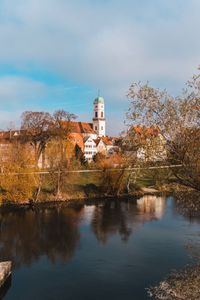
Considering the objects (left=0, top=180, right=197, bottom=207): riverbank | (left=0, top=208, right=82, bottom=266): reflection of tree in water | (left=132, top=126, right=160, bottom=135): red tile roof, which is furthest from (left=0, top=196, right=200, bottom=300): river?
(left=132, top=126, right=160, bottom=135): red tile roof

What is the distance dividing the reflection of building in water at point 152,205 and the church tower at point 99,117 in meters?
58.6

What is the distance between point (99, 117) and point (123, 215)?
73754 millimetres

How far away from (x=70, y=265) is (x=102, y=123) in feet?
290

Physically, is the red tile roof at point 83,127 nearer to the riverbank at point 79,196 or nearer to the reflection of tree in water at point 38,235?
the riverbank at point 79,196

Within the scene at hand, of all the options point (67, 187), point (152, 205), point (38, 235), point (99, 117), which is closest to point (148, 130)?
point (38, 235)

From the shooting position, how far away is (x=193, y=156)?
14367mm

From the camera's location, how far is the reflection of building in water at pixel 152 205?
1518 inches

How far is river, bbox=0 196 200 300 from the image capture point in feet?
62.0

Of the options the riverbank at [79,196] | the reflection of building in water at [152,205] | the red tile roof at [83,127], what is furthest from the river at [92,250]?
the red tile roof at [83,127]

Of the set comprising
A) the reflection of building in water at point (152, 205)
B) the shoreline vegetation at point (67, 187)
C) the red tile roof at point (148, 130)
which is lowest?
the reflection of building in water at point (152, 205)

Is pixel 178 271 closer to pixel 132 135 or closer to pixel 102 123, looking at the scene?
pixel 132 135

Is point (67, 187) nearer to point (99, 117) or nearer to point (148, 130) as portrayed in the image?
point (148, 130)

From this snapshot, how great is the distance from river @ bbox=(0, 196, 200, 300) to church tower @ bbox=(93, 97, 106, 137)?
6899 centimetres

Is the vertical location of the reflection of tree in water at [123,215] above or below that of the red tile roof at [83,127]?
below
